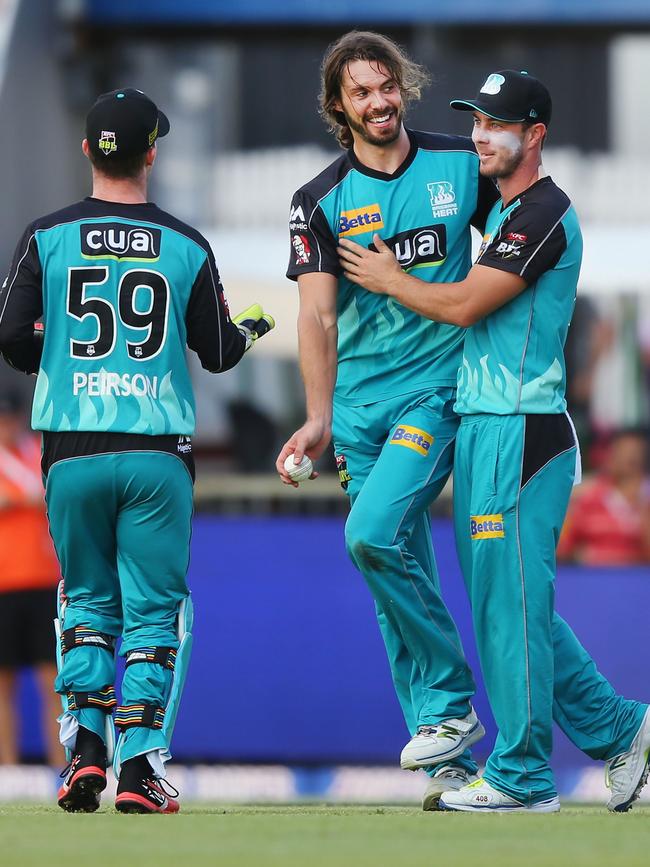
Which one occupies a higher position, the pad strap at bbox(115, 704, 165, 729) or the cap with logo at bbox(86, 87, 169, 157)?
the cap with logo at bbox(86, 87, 169, 157)

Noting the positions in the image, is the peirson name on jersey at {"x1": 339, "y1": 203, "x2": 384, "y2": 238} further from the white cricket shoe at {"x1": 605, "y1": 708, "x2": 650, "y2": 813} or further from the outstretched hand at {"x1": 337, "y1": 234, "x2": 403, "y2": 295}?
the white cricket shoe at {"x1": 605, "y1": 708, "x2": 650, "y2": 813}

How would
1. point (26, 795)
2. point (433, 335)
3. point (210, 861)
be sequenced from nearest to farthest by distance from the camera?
1. point (210, 861)
2. point (433, 335)
3. point (26, 795)

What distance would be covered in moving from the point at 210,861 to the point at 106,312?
1922mm

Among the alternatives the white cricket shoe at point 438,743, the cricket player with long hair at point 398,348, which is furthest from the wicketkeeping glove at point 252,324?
the white cricket shoe at point 438,743

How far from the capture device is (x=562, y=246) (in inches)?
195

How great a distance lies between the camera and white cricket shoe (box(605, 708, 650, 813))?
16.6ft

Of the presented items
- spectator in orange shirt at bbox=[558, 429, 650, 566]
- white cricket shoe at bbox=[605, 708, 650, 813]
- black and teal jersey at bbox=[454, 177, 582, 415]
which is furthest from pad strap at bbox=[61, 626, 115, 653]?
spectator in orange shirt at bbox=[558, 429, 650, 566]

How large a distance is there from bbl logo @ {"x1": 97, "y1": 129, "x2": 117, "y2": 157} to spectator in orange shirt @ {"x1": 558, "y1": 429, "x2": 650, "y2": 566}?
19.3ft

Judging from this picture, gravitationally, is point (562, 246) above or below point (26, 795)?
above

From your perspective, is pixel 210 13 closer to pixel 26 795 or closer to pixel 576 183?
pixel 576 183

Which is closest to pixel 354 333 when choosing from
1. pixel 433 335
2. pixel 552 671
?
pixel 433 335

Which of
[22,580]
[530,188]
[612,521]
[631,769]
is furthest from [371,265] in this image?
[612,521]

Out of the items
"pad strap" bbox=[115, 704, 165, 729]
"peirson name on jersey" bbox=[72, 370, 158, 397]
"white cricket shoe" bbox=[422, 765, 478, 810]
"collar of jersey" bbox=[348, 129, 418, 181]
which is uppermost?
"collar of jersey" bbox=[348, 129, 418, 181]

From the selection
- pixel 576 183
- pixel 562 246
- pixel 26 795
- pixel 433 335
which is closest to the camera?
pixel 562 246
